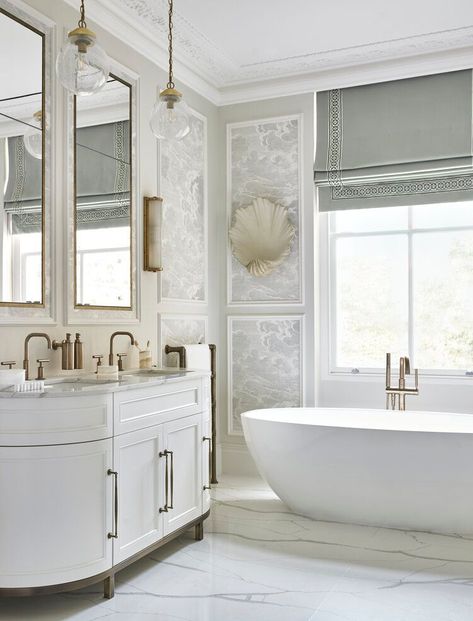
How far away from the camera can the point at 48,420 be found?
89.7 inches

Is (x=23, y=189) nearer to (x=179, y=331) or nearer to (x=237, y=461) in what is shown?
(x=179, y=331)

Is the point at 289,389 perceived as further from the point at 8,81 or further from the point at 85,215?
the point at 8,81

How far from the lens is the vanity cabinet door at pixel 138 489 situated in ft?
8.30

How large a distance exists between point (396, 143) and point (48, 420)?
2.92 meters

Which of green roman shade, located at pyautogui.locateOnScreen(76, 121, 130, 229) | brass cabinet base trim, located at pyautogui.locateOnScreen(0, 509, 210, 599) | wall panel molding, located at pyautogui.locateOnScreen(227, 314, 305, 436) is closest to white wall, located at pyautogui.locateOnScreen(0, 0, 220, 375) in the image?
green roman shade, located at pyautogui.locateOnScreen(76, 121, 130, 229)

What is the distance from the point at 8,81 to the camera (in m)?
2.70

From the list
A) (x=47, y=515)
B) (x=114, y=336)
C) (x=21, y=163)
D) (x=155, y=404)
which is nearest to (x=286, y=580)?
(x=155, y=404)

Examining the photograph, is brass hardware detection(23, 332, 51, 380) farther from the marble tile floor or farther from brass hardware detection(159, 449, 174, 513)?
the marble tile floor

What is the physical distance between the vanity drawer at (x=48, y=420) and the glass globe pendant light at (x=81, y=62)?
1.09 m

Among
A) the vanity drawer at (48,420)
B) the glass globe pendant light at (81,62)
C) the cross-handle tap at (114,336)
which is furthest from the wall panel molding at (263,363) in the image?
the glass globe pendant light at (81,62)

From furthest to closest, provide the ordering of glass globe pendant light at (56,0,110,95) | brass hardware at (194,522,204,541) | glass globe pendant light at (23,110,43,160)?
brass hardware at (194,522,204,541) → glass globe pendant light at (23,110,43,160) → glass globe pendant light at (56,0,110,95)

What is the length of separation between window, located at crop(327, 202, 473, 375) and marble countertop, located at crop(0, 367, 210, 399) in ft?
4.99

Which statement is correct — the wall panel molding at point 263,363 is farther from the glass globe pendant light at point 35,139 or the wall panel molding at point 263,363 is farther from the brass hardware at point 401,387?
the glass globe pendant light at point 35,139

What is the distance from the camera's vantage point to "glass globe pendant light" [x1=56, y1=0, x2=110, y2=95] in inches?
80.5
